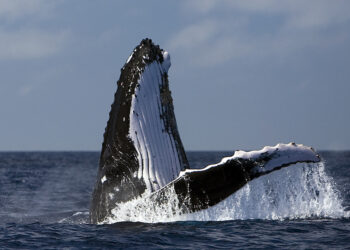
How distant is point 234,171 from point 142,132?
5.84 feet

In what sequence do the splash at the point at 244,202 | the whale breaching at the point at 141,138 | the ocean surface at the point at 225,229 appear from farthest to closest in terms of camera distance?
the whale breaching at the point at 141,138
the ocean surface at the point at 225,229
the splash at the point at 244,202

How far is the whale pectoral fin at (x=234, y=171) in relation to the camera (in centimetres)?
857

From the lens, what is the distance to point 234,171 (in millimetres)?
8656

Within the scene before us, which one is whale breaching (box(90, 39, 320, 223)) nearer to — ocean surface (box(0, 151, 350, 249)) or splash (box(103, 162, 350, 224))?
splash (box(103, 162, 350, 224))

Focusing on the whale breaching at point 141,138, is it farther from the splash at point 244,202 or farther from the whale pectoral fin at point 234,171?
the whale pectoral fin at point 234,171

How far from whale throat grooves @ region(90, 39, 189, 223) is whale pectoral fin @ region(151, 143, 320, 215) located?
3.07ft

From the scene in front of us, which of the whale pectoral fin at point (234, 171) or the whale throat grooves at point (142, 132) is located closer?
the whale pectoral fin at point (234, 171)

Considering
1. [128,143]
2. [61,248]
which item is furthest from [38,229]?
[128,143]

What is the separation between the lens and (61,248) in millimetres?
9641

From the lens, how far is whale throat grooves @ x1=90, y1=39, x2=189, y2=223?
979cm

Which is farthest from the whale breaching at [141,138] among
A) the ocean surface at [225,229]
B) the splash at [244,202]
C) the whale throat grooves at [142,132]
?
the ocean surface at [225,229]

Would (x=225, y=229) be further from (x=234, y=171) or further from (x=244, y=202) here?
(x=234, y=171)

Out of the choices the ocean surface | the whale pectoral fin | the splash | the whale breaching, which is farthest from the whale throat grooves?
the whale pectoral fin

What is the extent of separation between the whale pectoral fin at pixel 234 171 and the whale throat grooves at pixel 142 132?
935mm
